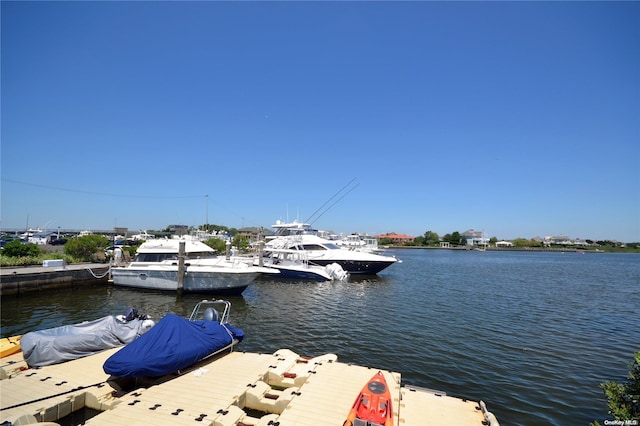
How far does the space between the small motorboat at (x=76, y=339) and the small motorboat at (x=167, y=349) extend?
2.72 metres

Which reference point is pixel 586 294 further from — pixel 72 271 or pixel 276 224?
pixel 72 271

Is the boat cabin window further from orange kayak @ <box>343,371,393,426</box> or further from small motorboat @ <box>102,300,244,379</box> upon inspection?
orange kayak @ <box>343,371,393,426</box>

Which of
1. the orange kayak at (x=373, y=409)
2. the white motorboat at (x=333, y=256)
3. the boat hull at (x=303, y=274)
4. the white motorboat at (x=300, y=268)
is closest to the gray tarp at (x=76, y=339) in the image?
the orange kayak at (x=373, y=409)

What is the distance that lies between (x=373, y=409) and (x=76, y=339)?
952cm

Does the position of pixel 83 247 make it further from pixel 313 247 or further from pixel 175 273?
pixel 313 247

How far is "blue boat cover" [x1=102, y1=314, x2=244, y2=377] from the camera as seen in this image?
24.9 ft

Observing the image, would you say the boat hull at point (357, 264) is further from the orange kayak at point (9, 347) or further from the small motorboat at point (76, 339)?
the orange kayak at point (9, 347)

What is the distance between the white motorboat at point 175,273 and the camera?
23.6 m

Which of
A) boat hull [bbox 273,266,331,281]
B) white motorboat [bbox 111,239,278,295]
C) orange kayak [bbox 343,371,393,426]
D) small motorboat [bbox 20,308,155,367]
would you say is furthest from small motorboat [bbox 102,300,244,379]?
boat hull [bbox 273,266,331,281]

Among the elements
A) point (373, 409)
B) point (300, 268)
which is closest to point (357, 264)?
point (300, 268)

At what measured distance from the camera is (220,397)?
7.16 meters

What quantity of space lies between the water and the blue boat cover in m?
3.61

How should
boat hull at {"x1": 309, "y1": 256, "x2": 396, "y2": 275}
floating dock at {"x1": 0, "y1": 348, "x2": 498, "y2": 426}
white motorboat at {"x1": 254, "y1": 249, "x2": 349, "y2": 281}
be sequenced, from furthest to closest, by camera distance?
boat hull at {"x1": 309, "y1": 256, "x2": 396, "y2": 275} → white motorboat at {"x1": 254, "y1": 249, "x2": 349, "y2": 281} → floating dock at {"x1": 0, "y1": 348, "x2": 498, "y2": 426}

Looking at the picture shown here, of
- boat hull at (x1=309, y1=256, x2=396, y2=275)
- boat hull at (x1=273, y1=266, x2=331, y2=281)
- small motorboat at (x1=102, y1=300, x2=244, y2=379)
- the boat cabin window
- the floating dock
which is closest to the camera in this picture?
the floating dock
